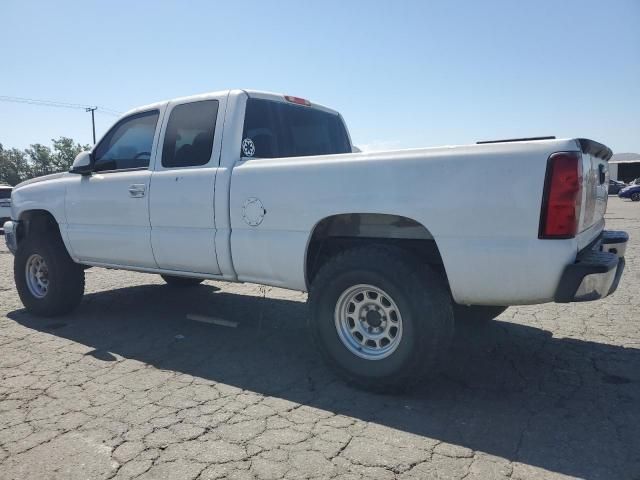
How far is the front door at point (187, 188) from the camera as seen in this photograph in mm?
4027

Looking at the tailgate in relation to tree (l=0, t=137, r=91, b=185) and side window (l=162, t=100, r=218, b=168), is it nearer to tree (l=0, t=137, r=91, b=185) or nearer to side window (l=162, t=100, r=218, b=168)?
side window (l=162, t=100, r=218, b=168)

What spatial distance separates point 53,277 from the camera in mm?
5223

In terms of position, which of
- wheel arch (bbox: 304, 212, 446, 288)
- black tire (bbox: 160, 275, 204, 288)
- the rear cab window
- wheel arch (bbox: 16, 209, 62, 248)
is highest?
the rear cab window

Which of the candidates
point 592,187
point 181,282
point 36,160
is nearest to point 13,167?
point 36,160

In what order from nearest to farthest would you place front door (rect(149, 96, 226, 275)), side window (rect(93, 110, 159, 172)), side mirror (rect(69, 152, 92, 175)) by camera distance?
1. front door (rect(149, 96, 226, 275))
2. side window (rect(93, 110, 159, 172))
3. side mirror (rect(69, 152, 92, 175))

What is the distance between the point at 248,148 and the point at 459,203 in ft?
6.51

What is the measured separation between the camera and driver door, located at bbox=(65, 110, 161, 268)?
4.52 metres

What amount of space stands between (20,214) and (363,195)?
4350mm

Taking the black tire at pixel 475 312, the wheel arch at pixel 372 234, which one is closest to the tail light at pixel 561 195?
the wheel arch at pixel 372 234

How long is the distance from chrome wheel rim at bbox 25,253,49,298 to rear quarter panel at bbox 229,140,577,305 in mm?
3331

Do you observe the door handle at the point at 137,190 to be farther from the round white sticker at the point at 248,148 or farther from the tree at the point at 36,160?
the tree at the point at 36,160

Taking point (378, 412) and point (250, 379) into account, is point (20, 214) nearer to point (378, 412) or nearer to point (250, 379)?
point (250, 379)

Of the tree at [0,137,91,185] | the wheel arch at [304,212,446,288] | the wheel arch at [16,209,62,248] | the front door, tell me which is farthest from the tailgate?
the tree at [0,137,91,185]

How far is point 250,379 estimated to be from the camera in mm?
3621
